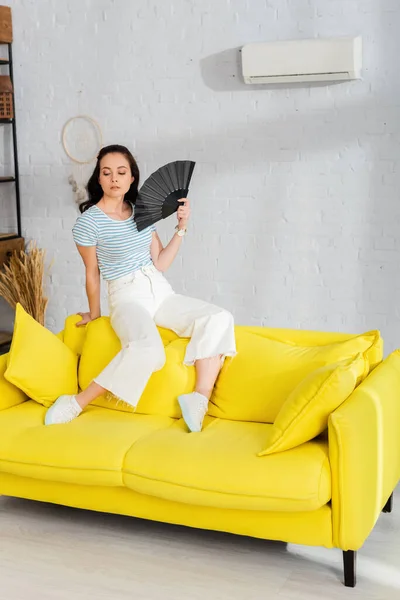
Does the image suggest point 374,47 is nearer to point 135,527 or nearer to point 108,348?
point 108,348

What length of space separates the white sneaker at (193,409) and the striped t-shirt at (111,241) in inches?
31.7

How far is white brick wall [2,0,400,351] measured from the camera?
17.2 ft

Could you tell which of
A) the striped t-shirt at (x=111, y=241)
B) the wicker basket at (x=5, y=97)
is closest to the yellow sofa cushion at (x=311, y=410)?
the striped t-shirt at (x=111, y=241)

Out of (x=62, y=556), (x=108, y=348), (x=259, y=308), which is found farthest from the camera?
(x=259, y=308)

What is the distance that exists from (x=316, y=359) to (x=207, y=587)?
1.06 m

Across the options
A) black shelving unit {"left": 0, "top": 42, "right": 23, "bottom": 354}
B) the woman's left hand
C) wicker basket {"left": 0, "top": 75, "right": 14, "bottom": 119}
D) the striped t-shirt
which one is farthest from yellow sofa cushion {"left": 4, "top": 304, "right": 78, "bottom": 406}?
wicker basket {"left": 0, "top": 75, "right": 14, "bottom": 119}

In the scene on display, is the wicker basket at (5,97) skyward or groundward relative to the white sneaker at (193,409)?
skyward

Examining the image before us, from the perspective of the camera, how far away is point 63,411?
376cm

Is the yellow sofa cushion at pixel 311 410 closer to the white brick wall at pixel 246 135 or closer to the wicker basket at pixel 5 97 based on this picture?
the white brick wall at pixel 246 135

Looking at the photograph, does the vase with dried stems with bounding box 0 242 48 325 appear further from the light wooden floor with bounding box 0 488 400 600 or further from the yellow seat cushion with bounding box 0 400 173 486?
the light wooden floor with bounding box 0 488 400 600

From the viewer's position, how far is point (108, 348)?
159 inches

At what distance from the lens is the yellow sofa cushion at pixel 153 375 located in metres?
3.83

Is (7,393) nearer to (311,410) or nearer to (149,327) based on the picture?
(149,327)

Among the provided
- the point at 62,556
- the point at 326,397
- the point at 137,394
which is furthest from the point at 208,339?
the point at 62,556
